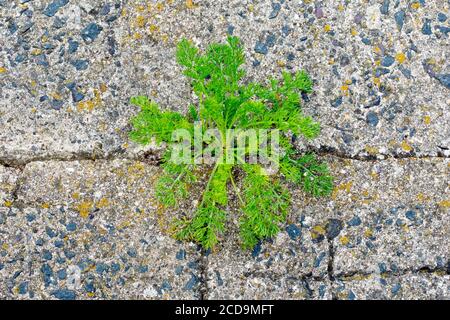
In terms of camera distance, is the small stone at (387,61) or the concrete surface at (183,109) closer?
the concrete surface at (183,109)

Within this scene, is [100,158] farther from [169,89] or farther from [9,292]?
[9,292]

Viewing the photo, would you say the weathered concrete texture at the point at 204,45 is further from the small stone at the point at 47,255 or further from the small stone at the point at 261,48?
the small stone at the point at 47,255

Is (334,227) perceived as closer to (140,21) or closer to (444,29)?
(444,29)

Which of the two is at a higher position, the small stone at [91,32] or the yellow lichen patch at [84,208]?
the small stone at [91,32]

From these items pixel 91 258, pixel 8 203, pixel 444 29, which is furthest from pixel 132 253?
pixel 444 29

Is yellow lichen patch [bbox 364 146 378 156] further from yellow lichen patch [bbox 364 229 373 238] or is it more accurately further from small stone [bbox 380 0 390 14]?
small stone [bbox 380 0 390 14]

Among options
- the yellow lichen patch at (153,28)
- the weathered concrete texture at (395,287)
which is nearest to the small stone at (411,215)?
the weathered concrete texture at (395,287)

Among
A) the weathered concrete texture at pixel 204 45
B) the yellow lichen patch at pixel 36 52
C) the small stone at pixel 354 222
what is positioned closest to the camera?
the small stone at pixel 354 222
